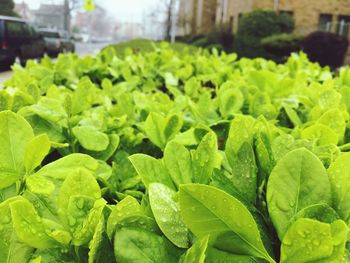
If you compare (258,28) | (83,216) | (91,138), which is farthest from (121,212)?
(258,28)

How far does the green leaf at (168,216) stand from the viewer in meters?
0.70

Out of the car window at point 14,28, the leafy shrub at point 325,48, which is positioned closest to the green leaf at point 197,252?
the leafy shrub at point 325,48

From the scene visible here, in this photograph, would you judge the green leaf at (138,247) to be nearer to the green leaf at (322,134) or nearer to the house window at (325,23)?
the green leaf at (322,134)

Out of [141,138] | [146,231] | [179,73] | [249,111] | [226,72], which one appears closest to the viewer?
[146,231]

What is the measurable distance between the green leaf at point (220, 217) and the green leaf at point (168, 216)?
61mm

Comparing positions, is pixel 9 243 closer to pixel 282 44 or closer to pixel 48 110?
pixel 48 110

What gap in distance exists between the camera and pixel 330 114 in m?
1.26

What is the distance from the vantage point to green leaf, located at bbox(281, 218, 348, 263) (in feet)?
1.86

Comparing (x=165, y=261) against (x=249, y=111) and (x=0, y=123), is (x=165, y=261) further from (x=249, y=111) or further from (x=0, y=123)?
(x=249, y=111)

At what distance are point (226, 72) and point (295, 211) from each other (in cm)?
217

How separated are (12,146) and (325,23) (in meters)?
32.5

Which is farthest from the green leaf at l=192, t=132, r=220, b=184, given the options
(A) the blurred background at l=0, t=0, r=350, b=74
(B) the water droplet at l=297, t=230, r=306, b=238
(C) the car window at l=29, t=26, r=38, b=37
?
(C) the car window at l=29, t=26, r=38, b=37

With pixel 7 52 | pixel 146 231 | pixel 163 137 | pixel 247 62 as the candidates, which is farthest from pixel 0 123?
pixel 7 52

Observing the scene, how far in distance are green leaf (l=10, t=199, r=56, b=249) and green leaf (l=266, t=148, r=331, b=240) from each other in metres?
0.33
